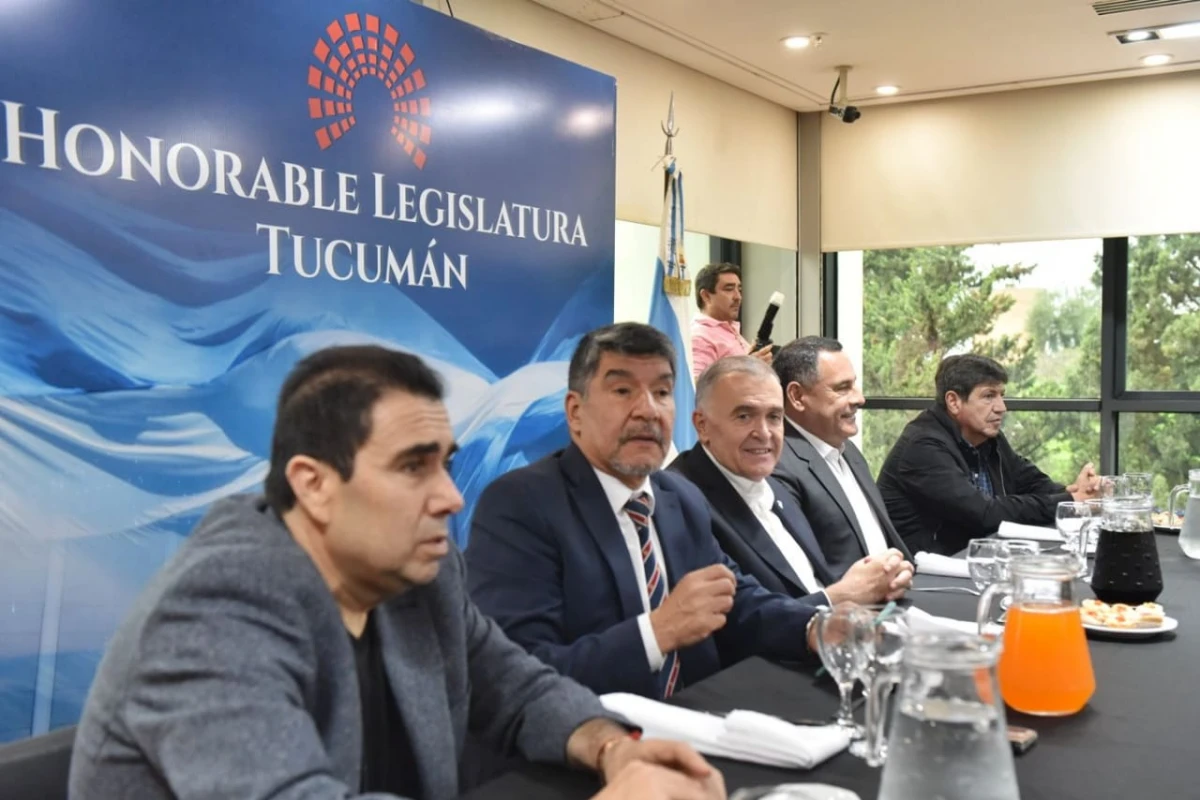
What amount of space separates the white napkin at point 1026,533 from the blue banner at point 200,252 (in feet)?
5.06

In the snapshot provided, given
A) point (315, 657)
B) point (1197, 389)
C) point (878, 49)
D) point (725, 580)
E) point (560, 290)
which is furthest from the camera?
point (1197, 389)

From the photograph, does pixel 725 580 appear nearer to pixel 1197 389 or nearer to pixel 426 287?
pixel 426 287

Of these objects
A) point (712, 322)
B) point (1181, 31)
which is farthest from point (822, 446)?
point (1181, 31)

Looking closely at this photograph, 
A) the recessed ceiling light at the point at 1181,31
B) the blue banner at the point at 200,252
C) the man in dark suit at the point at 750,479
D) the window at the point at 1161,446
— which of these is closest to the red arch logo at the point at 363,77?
the blue banner at the point at 200,252

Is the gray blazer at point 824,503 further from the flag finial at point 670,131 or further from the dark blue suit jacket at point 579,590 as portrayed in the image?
the flag finial at point 670,131

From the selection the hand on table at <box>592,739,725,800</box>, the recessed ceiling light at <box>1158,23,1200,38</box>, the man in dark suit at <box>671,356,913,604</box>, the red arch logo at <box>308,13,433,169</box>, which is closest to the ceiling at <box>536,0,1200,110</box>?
the recessed ceiling light at <box>1158,23,1200,38</box>

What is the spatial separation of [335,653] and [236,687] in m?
0.15

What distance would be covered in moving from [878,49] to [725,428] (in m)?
3.16

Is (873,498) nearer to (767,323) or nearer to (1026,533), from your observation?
(1026,533)

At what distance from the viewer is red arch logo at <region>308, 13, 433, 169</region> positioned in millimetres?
2678

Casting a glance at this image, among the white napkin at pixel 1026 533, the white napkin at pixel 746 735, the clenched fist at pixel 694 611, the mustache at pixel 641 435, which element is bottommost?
the white napkin at pixel 1026 533

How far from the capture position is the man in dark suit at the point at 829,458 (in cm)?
279

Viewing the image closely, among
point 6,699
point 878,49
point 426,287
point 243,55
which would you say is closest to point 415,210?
point 426,287

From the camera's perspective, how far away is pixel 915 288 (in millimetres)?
6340
